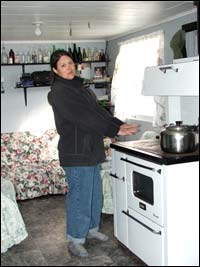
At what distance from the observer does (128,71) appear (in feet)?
12.0

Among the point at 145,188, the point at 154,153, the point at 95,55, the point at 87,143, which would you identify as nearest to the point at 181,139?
the point at 154,153

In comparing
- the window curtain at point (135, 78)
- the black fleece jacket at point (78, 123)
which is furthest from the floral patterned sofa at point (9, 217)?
the window curtain at point (135, 78)

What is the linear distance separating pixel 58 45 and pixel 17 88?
0.60 meters

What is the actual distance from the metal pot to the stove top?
3 centimetres

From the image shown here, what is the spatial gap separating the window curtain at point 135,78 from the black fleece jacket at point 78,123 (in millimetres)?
998

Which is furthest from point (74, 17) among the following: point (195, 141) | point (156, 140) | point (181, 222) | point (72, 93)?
point (181, 222)

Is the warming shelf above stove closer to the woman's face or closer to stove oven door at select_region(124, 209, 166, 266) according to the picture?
the woman's face

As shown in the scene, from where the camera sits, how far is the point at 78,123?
2.10 meters

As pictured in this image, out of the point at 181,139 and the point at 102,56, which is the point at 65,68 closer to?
the point at 181,139

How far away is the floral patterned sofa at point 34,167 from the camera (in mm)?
1594

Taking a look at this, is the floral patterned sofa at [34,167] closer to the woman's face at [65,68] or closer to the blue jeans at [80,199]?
the blue jeans at [80,199]

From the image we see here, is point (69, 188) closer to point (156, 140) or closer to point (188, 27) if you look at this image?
point (156, 140)

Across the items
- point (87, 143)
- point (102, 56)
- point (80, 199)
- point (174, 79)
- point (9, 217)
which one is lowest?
point (80, 199)

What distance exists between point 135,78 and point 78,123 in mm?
1610
